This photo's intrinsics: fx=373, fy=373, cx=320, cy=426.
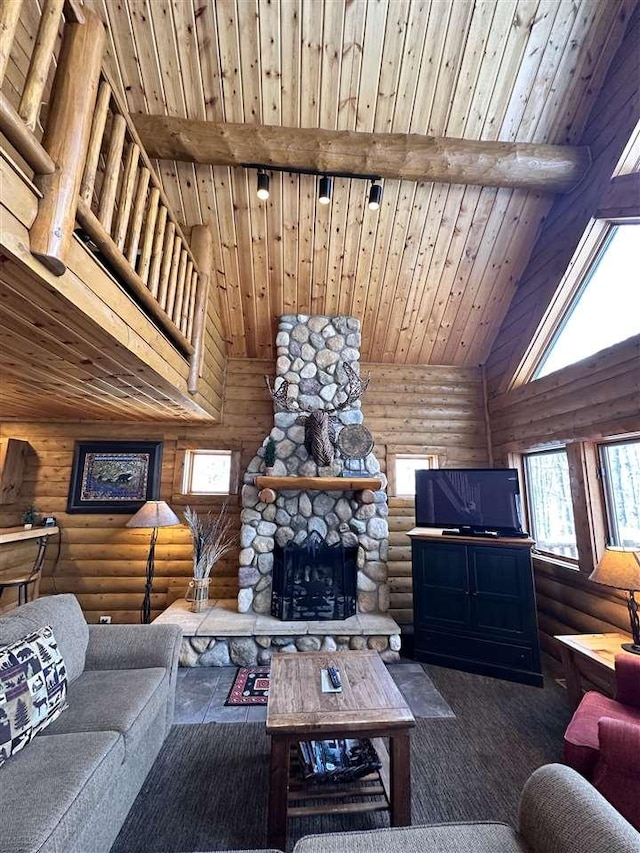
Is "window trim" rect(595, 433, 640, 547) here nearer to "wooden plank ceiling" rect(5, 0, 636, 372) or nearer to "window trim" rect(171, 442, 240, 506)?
"wooden plank ceiling" rect(5, 0, 636, 372)

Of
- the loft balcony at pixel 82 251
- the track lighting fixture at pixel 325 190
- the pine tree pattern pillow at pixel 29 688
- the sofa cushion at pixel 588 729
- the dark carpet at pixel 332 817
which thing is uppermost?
the track lighting fixture at pixel 325 190

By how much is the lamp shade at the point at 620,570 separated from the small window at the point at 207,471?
3761mm

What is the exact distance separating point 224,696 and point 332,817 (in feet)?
4.46

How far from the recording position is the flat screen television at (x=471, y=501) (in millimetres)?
3572

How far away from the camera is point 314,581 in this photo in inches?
152

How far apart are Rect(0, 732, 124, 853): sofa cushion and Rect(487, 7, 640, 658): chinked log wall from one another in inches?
135

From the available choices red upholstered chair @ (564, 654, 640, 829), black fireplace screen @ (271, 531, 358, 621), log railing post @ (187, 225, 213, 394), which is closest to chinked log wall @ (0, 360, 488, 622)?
black fireplace screen @ (271, 531, 358, 621)

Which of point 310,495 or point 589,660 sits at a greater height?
point 310,495

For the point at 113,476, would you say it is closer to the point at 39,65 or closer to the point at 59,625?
the point at 59,625

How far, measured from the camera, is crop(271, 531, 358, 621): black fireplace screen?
3.72 meters

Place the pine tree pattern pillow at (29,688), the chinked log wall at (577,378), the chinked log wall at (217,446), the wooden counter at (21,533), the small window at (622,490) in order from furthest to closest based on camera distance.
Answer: the chinked log wall at (217,446) → the wooden counter at (21,533) → the small window at (622,490) → the chinked log wall at (577,378) → the pine tree pattern pillow at (29,688)

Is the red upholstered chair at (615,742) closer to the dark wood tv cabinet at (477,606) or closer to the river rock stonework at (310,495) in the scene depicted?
the dark wood tv cabinet at (477,606)

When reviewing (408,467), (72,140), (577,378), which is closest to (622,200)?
(577,378)

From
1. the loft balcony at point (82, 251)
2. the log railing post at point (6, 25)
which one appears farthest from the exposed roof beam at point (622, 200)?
the log railing post at point (6, 25)
